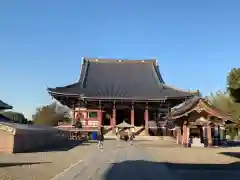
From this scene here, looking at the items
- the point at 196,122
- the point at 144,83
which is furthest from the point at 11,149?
the point at 144,83

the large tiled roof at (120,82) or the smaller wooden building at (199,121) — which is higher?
the large tiled roof at (120,82)

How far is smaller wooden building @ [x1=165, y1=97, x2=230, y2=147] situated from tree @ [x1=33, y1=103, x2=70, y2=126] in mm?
38559

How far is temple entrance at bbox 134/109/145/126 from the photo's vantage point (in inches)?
1954

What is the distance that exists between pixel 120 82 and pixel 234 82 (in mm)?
40299

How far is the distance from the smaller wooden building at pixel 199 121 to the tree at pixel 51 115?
38.6 m

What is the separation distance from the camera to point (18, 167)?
13.0 meters

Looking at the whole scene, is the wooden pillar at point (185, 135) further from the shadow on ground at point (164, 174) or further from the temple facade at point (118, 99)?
the temple facade at point (118, 99)

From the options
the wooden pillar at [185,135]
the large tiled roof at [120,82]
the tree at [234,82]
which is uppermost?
the large tiled roof at [120,82]

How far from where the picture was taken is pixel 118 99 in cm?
4656

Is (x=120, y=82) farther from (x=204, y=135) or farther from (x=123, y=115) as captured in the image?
(x=204, y=135)

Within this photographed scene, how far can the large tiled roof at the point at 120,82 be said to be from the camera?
156 feet

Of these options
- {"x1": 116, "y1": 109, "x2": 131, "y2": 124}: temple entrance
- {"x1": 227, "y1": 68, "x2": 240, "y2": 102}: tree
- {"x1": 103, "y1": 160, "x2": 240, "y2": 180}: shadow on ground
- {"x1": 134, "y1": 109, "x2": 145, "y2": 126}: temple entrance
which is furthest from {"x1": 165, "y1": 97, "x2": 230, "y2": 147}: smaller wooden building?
{"x1": 116, "y1": 109, "x2": 131, "y2": 124}: temple entrance

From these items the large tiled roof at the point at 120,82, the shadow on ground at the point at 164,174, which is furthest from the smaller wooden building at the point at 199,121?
the large tiled roof at the point at 120,82

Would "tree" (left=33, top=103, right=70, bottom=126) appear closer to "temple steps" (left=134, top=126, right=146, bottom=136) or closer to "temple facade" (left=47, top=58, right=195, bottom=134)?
"temple facade" (left=47, top=58, right=195, bottom=134)
